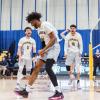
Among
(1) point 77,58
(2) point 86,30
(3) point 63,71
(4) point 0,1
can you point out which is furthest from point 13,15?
(1) point 77,58

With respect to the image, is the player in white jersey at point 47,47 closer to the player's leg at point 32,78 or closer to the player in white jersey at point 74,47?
the player's leg at point 32,78

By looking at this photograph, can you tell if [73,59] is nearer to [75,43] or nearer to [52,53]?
[75,43]

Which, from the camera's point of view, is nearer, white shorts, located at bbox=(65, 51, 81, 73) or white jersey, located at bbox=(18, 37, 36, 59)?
white jersey, located at bbox=(18, 37, 36, 59)

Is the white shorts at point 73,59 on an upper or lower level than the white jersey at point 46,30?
lower

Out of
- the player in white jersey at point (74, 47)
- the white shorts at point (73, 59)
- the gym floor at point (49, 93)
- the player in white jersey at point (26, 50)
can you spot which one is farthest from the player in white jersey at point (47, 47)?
the white shorts at point (73, 59)

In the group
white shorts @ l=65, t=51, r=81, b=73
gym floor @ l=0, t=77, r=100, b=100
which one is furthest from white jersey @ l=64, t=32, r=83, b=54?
gym floor @ l=0, t=77, r=100, b=100

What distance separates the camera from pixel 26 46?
8.88 metres

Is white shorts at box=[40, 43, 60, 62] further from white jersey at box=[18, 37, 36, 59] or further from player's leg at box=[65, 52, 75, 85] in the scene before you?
player's leg at box=[65, 52, 75, 85]

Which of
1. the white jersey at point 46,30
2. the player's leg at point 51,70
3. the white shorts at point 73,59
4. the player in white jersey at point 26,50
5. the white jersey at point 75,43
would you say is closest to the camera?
the player's leg at point 51,70

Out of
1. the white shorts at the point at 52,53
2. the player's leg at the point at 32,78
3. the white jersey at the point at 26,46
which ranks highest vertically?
the white jersey at the point at 26,46

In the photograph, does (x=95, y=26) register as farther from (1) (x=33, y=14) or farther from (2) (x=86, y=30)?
(1) (x=33, y=14)

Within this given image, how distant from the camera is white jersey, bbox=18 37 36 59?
8773 mm

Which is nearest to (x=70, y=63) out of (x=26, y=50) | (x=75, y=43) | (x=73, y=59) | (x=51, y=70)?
(x=73, y=59)

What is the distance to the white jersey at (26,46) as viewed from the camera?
28.8 ft
